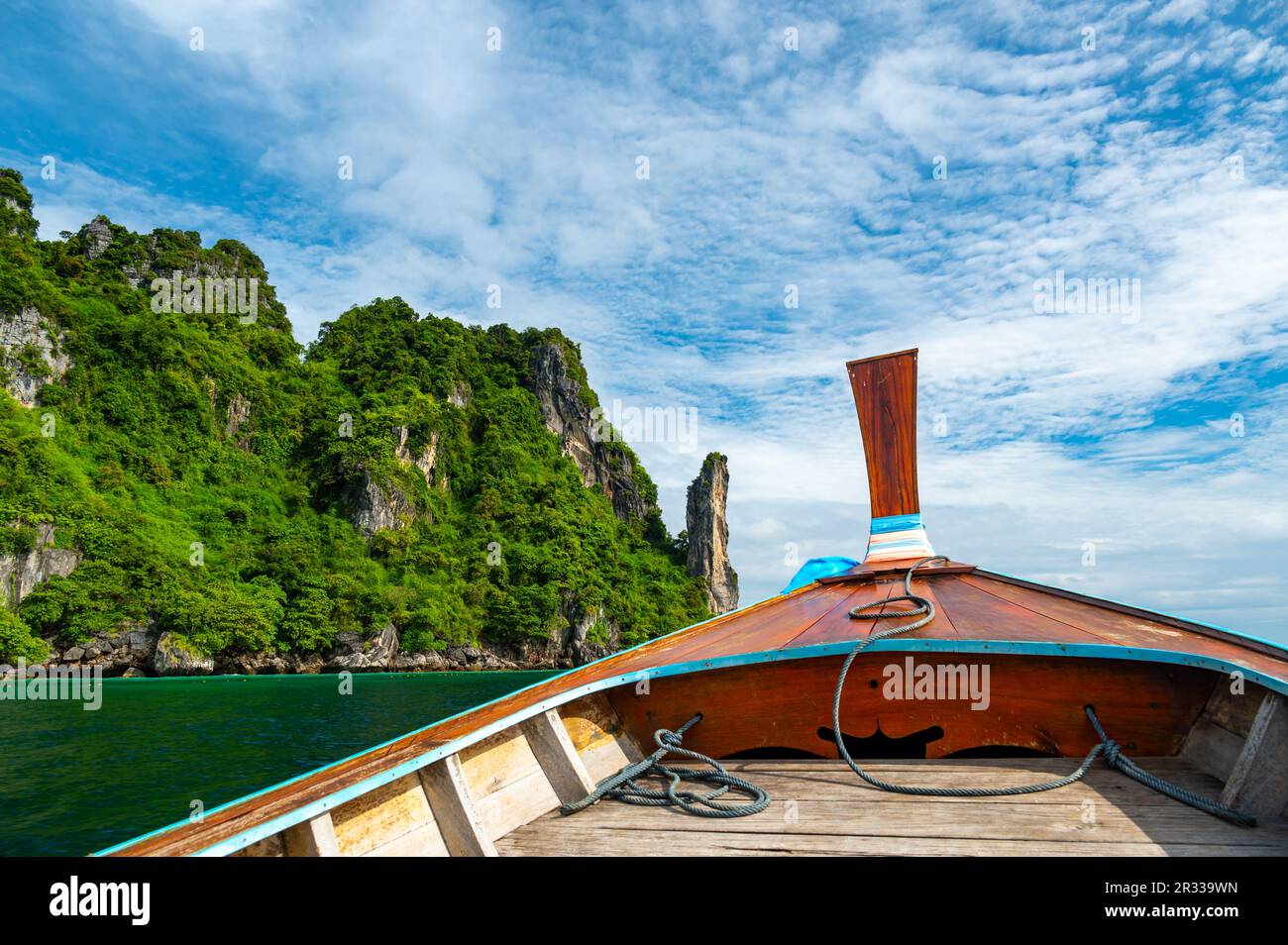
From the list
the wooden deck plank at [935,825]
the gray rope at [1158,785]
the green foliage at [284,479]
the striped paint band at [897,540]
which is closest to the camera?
the wooden deck plank at [935,825]

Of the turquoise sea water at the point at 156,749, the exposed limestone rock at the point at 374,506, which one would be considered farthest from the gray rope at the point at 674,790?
the exposed limestone rock at the point at 374,506

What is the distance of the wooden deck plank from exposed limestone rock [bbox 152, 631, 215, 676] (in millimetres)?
41318

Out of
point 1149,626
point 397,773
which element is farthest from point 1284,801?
point 397,773

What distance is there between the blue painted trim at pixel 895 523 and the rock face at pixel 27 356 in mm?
53595

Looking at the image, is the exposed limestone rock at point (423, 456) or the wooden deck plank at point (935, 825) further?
the exposed limestone rock at point (423, 456)

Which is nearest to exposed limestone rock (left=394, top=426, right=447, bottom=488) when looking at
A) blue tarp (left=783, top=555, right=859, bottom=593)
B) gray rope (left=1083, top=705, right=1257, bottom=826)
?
blue tarp (left=783, top=555, right=859, bottom=593)

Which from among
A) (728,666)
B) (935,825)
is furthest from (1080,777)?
(728,666)

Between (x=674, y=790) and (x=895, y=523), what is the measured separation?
11.3 ft

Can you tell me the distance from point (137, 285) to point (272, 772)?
61365 millimetres

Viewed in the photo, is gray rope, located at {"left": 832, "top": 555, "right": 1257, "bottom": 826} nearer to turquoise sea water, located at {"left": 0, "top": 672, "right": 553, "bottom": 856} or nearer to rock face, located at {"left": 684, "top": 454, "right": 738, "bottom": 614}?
turquoise sea water, located at {"left": 0, "top": 672, "right": 553, "bottom": 856}

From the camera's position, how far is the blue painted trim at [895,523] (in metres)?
5.14

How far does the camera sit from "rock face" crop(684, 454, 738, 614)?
70375 mm

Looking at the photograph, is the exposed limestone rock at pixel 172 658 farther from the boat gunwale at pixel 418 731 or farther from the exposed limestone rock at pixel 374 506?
the boat gunwale at pixel 418 731
